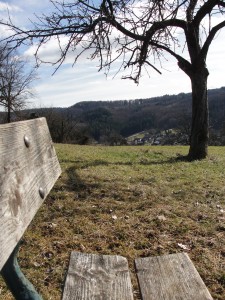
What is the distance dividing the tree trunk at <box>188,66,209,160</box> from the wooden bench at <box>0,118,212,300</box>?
35.5ft

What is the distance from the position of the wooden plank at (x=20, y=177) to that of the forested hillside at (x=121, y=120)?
3511cm

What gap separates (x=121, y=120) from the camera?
5305 inches

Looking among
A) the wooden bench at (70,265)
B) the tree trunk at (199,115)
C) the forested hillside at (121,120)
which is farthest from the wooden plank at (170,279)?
the forested hillside at (121,120)

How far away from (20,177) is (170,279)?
3.35 feet

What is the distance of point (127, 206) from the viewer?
6.47 metres

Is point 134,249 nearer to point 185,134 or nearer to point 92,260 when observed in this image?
point 92,260

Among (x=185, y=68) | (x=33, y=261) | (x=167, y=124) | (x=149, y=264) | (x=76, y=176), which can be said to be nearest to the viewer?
(x=149, y=264)

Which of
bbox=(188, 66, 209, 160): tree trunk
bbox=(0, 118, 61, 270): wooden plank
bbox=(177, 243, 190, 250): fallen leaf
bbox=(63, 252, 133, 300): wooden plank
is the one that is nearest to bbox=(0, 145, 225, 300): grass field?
bbox=(177, 243, 190, 250): fallen leaf

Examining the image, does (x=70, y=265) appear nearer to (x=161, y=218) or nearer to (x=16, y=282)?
(x=16, y=282)

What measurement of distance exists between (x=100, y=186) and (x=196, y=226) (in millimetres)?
2986

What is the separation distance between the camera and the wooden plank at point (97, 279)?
1.86 m

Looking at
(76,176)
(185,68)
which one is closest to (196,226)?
(76,176)

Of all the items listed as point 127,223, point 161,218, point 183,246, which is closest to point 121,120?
point 161,218

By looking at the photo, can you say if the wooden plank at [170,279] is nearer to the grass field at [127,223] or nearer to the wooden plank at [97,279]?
the wooden plank at [97,279]
